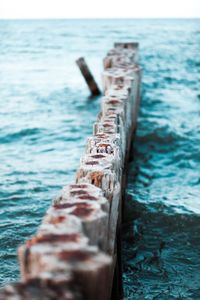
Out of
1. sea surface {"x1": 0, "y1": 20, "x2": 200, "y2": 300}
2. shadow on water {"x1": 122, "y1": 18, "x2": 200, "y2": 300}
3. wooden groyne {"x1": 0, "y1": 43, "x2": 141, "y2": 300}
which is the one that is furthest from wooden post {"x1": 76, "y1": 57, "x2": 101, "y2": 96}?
wooden groyne {"x1": 0, "y1": 43, "x2": 141, "y2": 300}

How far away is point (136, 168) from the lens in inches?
282

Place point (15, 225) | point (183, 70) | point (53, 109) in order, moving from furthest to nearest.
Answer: point (183, 70)
point (53, 109)
point (15, 225)

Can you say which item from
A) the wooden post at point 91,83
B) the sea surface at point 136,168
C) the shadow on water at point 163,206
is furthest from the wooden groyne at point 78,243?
the wooden post at point 91,83

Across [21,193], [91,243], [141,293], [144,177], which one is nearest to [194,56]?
[144,177]

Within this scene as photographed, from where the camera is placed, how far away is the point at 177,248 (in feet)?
15.1

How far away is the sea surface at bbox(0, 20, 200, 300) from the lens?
4.27 metres

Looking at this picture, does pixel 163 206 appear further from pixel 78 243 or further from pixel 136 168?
pixel 78 243

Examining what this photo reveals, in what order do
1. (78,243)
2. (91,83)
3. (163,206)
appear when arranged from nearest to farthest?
(78,243), (163,206), (91,83)

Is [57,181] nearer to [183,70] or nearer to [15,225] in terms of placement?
[15,225]

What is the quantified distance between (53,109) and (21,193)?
5.35 meters

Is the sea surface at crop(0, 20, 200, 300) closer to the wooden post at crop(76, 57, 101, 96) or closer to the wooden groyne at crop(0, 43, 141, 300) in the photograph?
the wooden post at crop(76, 57, 101, 96)

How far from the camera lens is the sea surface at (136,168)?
14.0 ft

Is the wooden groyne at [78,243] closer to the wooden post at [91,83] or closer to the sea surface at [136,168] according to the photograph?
the sea surface at [136,168]

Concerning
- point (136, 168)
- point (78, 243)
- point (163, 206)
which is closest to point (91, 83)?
point (136, 168)
